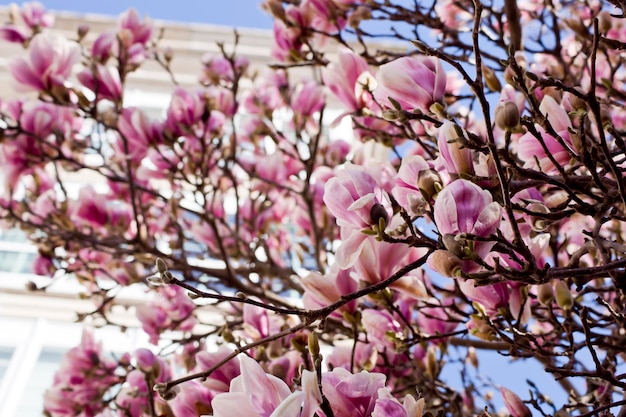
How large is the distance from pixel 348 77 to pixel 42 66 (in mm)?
789

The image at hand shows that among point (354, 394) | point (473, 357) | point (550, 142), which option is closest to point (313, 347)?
point (354, 394)

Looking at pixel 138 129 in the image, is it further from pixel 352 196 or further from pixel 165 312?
pixel 352 196

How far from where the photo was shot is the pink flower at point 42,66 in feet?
4.65

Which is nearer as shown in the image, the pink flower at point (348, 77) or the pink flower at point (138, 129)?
the pink flower at point (348, 77)

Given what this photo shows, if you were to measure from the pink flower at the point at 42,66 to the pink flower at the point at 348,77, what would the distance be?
0.73m

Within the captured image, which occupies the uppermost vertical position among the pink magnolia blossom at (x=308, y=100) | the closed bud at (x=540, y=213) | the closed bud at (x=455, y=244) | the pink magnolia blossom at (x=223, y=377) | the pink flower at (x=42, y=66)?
the pink magnolia blossom at (x=308, y=100)

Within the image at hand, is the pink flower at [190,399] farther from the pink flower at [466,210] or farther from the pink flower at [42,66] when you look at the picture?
the pink flower at [42,66]

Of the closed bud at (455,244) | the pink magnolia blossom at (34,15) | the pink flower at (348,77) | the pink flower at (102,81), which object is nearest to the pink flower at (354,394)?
the closed bud at (455,244)

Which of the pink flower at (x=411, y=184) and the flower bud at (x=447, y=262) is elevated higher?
the pink flower at (x=411, y=184)

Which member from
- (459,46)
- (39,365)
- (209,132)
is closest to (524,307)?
(459,46)

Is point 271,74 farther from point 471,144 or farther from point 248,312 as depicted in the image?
point 471,144

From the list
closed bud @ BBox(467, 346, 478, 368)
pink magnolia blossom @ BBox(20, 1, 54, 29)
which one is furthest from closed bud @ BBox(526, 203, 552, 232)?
pink magnolia blossom @ BBox(20, 1, 54, 29)

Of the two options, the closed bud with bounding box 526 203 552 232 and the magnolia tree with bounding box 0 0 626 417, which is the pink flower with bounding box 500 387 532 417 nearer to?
the magnolia tree with bounding box 0 0 626 417

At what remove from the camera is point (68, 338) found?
3.80 meters
